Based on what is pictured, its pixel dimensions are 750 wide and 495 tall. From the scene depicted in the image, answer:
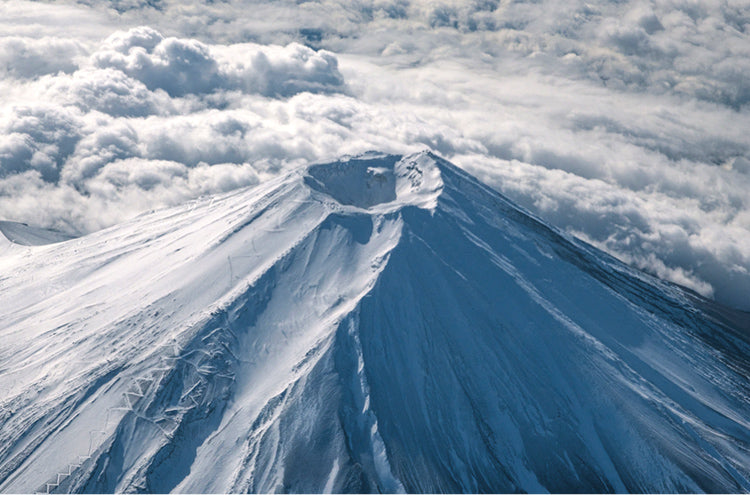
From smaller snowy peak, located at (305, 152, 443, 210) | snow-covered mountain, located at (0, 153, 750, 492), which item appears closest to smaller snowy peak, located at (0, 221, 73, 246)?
snow-covered mountain, located at (0, 153, 750, 492)

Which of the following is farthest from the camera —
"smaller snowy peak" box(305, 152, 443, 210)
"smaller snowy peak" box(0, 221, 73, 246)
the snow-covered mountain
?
"smaller snowy peak" box(0, 221, 73, 246)

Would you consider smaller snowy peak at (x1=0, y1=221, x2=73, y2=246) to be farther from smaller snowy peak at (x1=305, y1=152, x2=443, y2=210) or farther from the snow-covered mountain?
smaller snowy peak at (x1=305, y1=152, x2=443, y2=210)

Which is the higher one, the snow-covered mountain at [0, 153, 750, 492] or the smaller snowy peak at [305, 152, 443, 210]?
the smaller snowy peak at [305, 152, 443, 210]

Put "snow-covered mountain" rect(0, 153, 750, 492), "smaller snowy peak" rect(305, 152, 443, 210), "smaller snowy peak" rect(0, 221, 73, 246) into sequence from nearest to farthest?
"snow-covered mountain" rect(0, 153, 750, 492) < "smaller snowy peak" rect(305, 152, 443, 210) < "smaller snowy peak" rect(0, 221, 73, 246)

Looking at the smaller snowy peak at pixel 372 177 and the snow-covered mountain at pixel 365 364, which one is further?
the smaller snowy peak at pixel 372 177

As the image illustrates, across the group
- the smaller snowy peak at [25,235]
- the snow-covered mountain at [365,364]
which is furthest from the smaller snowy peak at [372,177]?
the smaller snowy peak at [25,235]

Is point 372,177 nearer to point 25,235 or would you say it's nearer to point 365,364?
point 365,364

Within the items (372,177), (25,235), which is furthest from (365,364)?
(25,235)

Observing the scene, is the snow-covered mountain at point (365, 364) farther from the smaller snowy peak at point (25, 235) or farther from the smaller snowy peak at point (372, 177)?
the smaller snowy peak at point (25, 235)
